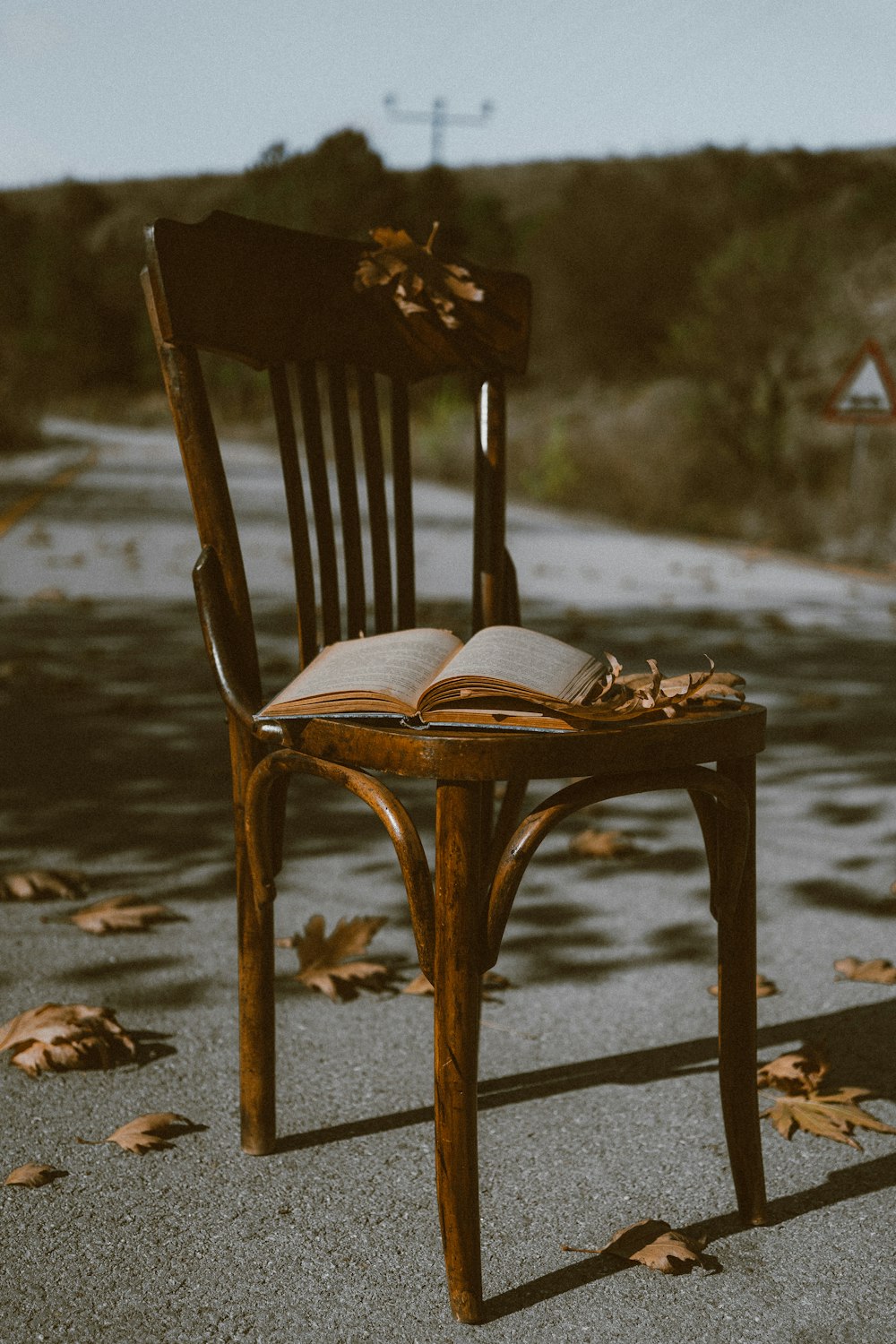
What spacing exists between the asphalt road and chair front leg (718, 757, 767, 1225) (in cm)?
7

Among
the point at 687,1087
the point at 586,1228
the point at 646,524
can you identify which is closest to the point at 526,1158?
the point at 586,1228

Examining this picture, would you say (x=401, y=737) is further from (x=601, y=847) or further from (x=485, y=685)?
(x=601, y=847)

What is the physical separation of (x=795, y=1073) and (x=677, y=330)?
18.5 metres

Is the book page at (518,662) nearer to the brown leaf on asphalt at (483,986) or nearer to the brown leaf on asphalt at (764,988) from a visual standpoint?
the brown leaf on asphalt at (483,986)

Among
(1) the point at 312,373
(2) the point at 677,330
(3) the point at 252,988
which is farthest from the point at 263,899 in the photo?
(2) the point at 677,330

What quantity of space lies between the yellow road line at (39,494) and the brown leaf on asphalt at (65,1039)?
9390 millimetres

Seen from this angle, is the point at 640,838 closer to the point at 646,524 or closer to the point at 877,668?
the point at 877,668

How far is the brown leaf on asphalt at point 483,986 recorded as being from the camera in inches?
105

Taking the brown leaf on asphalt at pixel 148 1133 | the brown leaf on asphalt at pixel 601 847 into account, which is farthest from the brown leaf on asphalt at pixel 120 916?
the brown leaf on asphalt at pixel 601 847

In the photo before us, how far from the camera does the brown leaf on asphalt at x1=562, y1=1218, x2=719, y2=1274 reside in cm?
177

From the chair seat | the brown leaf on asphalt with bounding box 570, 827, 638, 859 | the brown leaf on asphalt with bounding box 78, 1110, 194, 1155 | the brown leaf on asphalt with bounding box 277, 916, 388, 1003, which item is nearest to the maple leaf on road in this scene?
the brown leaf on asphalt with bounding box 277, 916, 388, 1003

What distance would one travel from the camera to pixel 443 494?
1769 cm

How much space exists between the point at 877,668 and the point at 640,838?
117 inches

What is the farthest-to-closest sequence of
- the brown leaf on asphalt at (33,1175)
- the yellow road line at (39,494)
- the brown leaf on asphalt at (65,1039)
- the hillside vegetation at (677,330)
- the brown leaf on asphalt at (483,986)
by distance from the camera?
the yellow road line at (39,494) → the hillside vegetation at (677,330) → the brown leaf on asphalt at (483,986) → the brown leaf on asphalt at (65,1039) → the brown leaf on asphalt at (33,1175)
